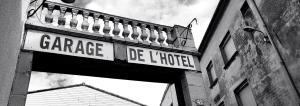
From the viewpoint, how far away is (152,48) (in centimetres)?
538

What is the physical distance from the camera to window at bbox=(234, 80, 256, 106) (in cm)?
1145

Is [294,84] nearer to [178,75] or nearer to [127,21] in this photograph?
[178,75]

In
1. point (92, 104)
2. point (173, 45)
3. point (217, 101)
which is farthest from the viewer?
point (92, 104)

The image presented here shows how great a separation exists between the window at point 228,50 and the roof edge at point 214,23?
4.38 ft

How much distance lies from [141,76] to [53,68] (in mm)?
1784

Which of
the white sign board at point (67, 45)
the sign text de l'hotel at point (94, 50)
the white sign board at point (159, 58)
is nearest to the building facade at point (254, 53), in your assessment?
the white sign board at point (159, 58)

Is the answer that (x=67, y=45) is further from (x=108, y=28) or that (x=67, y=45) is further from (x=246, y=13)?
(x=246, y=13)

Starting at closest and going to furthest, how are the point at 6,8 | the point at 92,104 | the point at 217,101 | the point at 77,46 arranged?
the point at 6,8, the point at 77,46, the point at 217,101, the point at 92,104

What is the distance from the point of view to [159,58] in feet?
17.4

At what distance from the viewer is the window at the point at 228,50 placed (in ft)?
42.9

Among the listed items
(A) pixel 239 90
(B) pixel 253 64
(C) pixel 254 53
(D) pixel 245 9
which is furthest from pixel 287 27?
(A) pixel 239 90

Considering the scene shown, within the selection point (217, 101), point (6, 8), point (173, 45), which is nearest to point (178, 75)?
point (173, 45)

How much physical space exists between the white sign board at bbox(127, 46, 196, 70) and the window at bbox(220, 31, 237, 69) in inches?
309

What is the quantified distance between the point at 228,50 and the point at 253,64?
2649 millimetres
